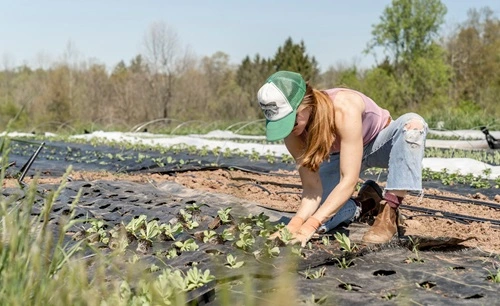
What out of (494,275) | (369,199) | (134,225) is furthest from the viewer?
(369,199)

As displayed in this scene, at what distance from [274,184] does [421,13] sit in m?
31.6

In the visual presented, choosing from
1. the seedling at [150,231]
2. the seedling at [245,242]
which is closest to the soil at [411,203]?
the seedling at [245,242]

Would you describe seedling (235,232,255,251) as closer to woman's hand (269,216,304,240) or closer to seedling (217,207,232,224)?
woman's hand (269,216,304,240)

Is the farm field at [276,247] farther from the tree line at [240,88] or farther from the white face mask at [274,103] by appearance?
the tree line at [240,88]

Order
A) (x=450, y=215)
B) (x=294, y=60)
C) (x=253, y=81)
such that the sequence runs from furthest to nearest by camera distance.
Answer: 1. (x=294, y=60)
2. (x=253, y=81)
3. (x=450, y=215)

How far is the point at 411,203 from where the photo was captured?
5.58 m

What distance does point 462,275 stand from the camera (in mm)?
3033

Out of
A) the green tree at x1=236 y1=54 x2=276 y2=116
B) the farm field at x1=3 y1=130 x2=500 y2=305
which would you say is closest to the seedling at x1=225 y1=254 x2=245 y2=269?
the farm field at x1=3 y1=130 x2=500 y2=305

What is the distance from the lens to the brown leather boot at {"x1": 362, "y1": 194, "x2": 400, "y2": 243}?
3.53 meters

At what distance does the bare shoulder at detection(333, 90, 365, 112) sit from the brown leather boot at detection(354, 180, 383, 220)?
79 cm

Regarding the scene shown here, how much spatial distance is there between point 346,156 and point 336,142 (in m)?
0.43

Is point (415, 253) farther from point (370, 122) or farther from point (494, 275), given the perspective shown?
point (370, 122)

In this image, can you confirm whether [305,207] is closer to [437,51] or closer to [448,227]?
[448,227]

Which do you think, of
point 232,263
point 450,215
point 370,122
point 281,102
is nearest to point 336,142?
point 370,122
